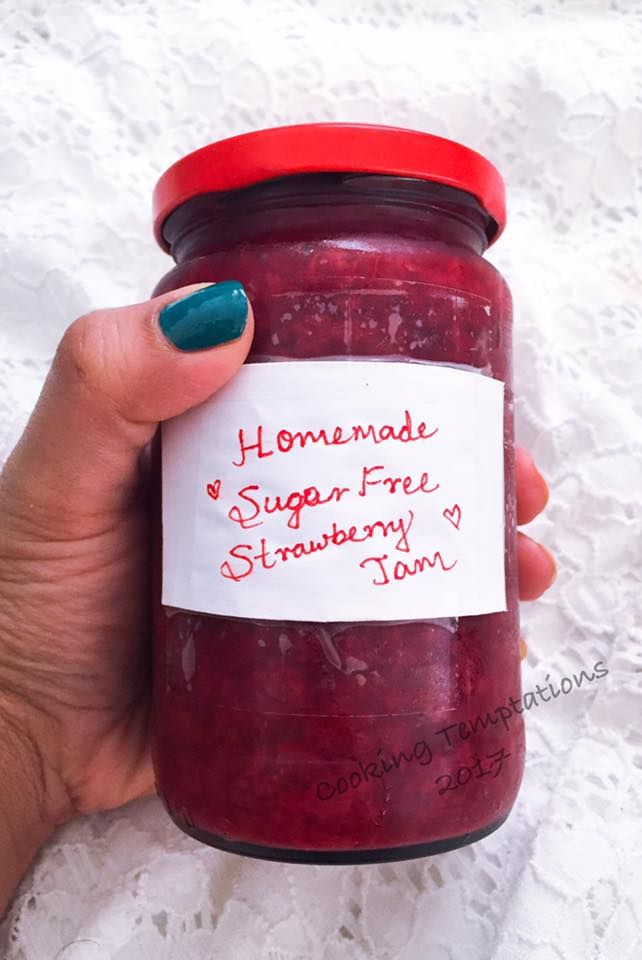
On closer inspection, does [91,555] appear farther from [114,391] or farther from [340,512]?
[340,512]

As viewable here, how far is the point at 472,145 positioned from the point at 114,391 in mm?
686

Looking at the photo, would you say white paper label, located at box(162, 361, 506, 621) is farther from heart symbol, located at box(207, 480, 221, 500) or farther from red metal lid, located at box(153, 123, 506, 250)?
red metal lid, located at box(153, 123, 506, 250)

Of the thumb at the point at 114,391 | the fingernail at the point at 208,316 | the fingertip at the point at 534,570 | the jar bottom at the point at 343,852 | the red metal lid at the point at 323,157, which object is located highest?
the red metal lid at the point at 323,157

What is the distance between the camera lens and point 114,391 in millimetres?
770

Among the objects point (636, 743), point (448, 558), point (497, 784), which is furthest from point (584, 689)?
point (448, 558)

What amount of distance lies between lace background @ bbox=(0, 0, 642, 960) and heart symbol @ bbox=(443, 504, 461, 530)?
442 mm

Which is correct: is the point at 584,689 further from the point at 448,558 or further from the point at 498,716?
the point at 448,558

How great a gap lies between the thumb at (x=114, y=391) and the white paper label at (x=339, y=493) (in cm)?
3

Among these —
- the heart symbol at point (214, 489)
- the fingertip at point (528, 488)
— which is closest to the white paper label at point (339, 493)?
the heart symbol at point (214, 489)

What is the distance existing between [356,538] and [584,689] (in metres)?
0.53

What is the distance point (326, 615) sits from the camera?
70 cm

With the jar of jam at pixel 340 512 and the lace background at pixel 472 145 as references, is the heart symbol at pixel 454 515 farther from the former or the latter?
the lace background at pixel 472 145

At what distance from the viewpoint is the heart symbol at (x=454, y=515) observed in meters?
0.73

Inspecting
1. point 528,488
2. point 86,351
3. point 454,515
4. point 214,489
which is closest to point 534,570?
point 528,488
